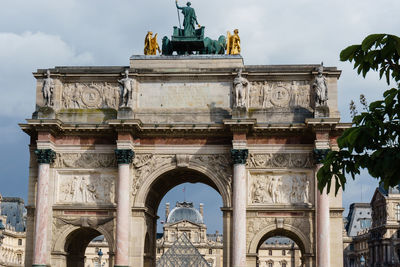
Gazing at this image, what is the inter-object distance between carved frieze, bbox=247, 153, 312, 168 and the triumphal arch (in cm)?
4

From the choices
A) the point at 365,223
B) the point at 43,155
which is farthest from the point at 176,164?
the point at 365,223

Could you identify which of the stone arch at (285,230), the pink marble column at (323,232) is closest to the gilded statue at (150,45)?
the stone arch at (285,230)

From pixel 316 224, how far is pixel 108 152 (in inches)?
368

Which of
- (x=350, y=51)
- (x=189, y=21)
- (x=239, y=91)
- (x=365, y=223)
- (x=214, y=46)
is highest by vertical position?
(x=189, y=21)

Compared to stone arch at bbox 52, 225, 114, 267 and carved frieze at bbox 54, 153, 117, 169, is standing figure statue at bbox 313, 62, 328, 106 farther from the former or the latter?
stone arch at bbox 52, 225, 114, 267

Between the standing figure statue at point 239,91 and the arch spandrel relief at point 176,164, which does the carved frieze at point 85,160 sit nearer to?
the arch spandrel relief at point 176,164

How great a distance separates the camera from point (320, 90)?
1137 inches

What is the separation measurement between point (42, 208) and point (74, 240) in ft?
9.39

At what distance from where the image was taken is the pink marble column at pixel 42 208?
27969 millimetres

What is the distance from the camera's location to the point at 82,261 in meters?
31.5

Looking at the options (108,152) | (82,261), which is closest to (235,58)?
(108,152)

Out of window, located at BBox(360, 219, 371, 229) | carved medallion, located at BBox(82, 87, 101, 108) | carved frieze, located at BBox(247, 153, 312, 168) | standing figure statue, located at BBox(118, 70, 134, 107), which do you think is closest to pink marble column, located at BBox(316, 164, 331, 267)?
carved frieze, located at BBox(247, 153, 312, 168)

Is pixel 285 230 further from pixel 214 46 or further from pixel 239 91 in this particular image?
pixel 214 46

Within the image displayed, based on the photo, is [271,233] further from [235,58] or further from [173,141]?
[235,58]
